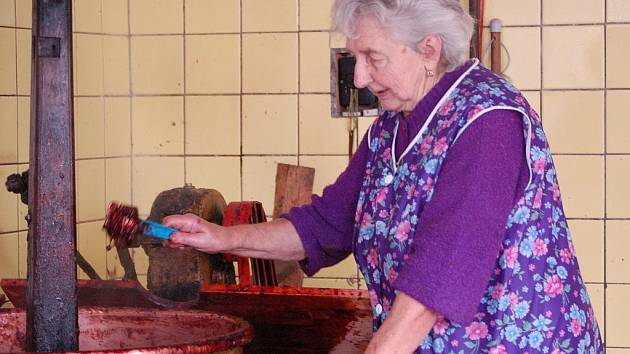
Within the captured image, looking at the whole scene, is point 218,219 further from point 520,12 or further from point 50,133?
point 520,12

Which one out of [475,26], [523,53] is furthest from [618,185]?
[475,26]

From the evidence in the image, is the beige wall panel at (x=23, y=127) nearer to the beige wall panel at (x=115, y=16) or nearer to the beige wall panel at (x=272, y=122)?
the beige wall panel at (x=115, y=16)

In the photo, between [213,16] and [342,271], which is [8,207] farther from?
[342,271]

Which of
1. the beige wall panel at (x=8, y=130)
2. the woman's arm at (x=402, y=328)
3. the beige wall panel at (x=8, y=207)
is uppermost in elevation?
the beige wall panel at (x=8, y=130)

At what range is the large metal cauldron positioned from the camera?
235cm

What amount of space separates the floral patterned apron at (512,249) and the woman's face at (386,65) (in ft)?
0.26

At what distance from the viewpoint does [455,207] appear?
2.06 meters

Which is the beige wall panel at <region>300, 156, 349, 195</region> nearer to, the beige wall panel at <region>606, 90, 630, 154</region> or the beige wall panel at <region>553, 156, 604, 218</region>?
the beige wall panel at <region>553, 156, 604, 218</region>

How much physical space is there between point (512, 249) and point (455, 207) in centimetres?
20

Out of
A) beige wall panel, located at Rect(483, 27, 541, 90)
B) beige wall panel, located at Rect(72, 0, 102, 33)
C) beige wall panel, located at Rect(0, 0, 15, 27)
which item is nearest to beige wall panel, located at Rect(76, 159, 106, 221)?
beige wall panel, located at Rect(72, 0, 102, 33)

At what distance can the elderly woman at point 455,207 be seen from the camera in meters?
2.05

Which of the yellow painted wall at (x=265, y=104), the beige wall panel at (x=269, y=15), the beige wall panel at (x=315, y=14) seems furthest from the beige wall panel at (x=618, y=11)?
the beige wall panel at (x=269, y=15)

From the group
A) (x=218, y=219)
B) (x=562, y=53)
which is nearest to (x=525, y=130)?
(x=218, y=219)

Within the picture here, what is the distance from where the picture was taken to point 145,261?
4.63 metres
